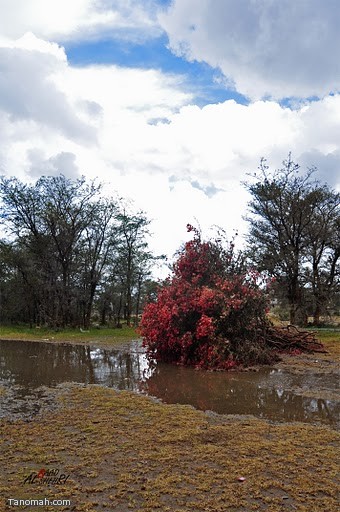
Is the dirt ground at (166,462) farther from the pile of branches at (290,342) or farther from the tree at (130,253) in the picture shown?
the tree at (130,253)

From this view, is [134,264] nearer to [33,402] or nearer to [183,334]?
[183,334]

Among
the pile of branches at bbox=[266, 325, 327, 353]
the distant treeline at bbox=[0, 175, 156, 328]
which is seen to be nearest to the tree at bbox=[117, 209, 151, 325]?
the distant treeline at bbox=[0, 175, 156, 328]

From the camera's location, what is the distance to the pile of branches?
48.6ft

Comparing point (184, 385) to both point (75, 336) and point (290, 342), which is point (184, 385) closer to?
point (290, 342)

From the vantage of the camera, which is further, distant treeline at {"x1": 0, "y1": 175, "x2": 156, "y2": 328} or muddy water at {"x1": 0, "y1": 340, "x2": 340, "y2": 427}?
distant treeline at {"x1": 0, "y1": 175, "x2": 156, "y2": 328}

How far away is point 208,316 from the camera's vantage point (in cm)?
1270

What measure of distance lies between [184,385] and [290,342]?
667cm

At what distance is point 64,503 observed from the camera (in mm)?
3760

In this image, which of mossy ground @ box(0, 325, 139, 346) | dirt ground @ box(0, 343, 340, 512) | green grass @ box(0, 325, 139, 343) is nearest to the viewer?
dirt ground @ box(0, 343, 340, 512)

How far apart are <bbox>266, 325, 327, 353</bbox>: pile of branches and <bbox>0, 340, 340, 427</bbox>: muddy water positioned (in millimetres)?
3288

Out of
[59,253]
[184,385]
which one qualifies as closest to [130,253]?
[59,253]

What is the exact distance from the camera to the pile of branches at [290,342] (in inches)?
583

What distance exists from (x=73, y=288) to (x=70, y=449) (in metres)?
24.7

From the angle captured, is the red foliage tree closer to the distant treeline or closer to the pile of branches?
the pile of branches
